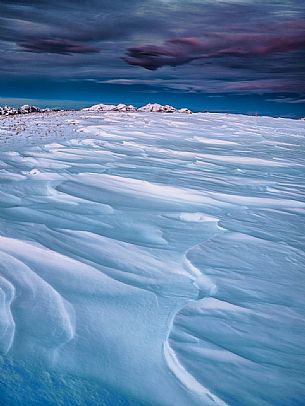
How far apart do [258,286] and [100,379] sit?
2.62 feet

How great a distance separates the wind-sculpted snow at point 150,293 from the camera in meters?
1.08

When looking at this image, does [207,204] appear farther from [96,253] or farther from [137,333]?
[137,333]

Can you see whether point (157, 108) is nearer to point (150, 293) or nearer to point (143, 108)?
point (143, 108)

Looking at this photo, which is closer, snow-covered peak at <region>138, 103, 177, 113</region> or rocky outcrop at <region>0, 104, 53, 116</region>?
rocky outcrop at <region>0, 104, 53, 116</region>

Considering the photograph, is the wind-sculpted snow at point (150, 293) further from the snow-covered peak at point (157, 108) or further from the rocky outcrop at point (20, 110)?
the snow-covered peak at point (157, 108)

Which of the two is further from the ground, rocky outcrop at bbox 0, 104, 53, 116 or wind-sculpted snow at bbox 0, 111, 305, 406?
rocky outcrop at bbox 0, 104, 53, 116

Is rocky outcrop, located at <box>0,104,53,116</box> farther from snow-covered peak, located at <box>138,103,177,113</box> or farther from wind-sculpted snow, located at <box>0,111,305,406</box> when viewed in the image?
wind-sculpted snow, located at <box>0,111,305,406</box>

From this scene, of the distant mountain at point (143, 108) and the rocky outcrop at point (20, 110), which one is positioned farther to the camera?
the distant mountain at point (143, 108)

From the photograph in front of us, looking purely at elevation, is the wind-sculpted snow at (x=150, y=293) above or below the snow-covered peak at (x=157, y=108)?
below

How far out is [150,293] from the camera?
1.52 metres

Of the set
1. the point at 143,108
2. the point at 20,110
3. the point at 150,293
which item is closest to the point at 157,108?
the point at 143,108

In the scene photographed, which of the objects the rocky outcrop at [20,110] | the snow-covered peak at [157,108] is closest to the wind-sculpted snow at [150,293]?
the rocky outcrop at [20,110]

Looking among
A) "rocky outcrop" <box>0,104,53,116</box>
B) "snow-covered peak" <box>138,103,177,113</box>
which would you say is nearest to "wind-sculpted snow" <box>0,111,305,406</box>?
"rocky outcrop" <box>0,104,53,116</box>

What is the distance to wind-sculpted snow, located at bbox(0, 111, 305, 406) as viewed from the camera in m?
1.08
